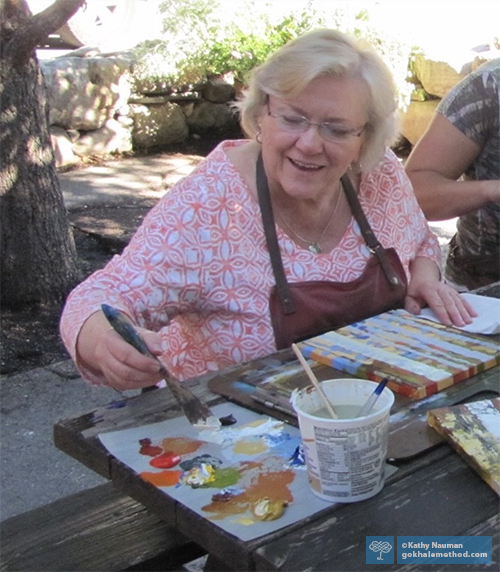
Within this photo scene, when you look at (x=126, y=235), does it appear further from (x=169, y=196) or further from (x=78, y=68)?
(x=169, y=196)

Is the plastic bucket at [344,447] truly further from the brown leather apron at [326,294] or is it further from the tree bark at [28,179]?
the tree bark at [28,179]

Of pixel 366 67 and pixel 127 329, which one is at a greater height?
pixel 366 67

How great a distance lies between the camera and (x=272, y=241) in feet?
6.68

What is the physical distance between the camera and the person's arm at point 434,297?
2.04 meters

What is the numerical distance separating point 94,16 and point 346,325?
7941mm

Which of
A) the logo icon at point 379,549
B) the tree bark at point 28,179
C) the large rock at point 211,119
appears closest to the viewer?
the logo icon at point 379,549

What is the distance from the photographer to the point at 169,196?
2.02 metres

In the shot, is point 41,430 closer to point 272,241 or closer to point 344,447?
point 272,241

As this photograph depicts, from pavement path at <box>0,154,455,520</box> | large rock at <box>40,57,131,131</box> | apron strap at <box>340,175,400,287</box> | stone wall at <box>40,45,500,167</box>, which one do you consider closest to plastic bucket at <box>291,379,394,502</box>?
apron strap at <box>340,175,400,287</box>

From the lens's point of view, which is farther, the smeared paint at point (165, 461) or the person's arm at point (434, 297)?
the person's arm at point (434, 297)

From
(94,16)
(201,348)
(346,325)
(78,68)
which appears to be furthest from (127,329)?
(94,16)

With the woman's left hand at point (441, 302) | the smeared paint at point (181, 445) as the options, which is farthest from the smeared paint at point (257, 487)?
the woman's left hand at point (441, 302)

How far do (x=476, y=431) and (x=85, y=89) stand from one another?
581 centimetres

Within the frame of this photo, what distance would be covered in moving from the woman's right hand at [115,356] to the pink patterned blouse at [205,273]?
62 millimetres
